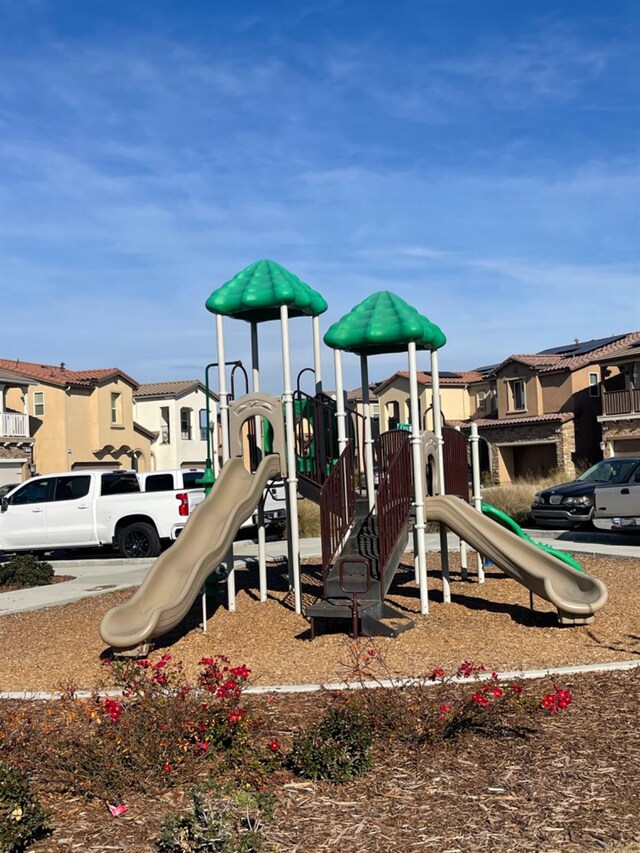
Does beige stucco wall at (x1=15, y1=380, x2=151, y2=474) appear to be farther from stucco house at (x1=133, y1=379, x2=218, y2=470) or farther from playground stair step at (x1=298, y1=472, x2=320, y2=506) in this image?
playground stair step at (x1=298, y1=472, x2=320, y2=506)

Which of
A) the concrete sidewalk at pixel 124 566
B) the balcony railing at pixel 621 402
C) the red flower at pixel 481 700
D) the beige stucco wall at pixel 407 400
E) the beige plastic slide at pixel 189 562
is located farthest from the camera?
the beige stucco wall at pixel 407 400

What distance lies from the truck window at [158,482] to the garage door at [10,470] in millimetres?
22817

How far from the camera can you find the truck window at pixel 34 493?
19.1 m

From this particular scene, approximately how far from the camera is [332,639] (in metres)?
9.03

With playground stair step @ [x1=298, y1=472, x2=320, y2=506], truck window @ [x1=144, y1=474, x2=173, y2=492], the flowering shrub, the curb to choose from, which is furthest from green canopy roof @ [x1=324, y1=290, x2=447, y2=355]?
truck window @ [x1=144, y1=474, x2=173, y2=492]

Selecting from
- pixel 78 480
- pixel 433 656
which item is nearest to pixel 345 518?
pixel 433 656

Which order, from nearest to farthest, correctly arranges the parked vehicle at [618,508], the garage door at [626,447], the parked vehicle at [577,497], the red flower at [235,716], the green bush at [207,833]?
the green bush at [207,833]
the red flower at [235,716]
the parked vehicle at [618,508]
the parked vehicle at [577,497]
the garage door at [626,447]

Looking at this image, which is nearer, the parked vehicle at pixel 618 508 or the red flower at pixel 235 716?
the red flower at pixel 235 716

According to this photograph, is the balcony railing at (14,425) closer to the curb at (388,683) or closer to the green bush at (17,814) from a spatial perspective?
the curb at (388,683)

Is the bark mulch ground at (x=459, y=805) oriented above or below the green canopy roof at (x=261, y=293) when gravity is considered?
below

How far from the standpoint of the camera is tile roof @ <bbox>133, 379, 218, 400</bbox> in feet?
175

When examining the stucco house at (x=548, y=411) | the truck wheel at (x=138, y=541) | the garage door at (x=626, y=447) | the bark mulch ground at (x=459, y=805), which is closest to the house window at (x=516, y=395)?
the stucco house at (x=548, y=411)

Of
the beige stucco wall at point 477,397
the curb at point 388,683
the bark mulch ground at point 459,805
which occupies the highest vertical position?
the beige stucco wall at point 477,397

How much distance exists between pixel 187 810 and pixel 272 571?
963 centimetres
